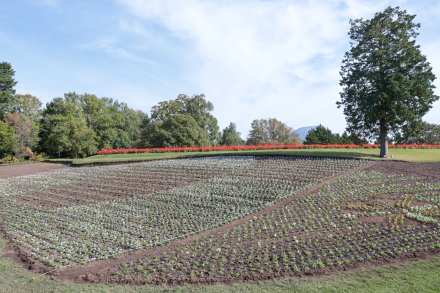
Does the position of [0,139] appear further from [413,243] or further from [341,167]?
[413,243]

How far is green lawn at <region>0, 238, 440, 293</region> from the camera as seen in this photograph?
648 centimetres

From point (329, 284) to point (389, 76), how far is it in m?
19.1

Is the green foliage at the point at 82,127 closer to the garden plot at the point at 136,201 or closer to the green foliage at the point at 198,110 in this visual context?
the green foliage at the point at 198,110

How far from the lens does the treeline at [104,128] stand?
4344cm

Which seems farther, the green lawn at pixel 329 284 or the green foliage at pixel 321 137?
the green foliage at pixel 321 137

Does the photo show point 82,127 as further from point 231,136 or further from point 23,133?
point 231,136

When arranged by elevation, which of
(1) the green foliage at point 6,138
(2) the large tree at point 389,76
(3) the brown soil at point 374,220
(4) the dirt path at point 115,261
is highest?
(2) the large tree at point 389,76

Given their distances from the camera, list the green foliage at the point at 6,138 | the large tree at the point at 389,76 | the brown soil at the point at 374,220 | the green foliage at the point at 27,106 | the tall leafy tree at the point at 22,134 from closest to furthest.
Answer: the brown soil at the point at 374,220, the large tree at the point at 389,76, the green foliage at the point at 6,138, the tall leafy tree at the point at 22,134, the green foliage at the point at 27,106

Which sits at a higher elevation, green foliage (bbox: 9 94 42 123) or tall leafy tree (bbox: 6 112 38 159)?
green foliage (bbox: 9 94 42 123)

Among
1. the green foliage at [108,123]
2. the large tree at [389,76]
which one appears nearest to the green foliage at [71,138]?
the green foliage at [108,123]

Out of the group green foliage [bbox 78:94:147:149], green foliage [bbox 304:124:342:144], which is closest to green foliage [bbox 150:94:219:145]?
green foliage [bbox 78:94:147:149]

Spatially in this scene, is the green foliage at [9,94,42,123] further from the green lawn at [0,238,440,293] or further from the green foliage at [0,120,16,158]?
the green lawn at [0,238,440,293]

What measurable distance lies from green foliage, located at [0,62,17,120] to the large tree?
50782 millimetres

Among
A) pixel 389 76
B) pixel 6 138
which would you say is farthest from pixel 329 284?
pixel 6 138
